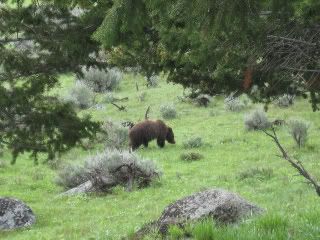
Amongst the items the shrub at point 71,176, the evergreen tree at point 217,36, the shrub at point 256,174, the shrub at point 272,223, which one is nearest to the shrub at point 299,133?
the shrub at point 256,174

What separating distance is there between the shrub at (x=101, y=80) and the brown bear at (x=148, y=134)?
13.9 metres

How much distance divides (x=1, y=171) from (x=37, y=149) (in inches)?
375

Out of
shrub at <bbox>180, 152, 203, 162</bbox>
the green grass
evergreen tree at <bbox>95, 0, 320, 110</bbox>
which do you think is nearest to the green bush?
the green grass

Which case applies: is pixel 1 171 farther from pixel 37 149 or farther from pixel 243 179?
pixel 37 149

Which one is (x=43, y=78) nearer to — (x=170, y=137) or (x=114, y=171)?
(x=114, y=171)

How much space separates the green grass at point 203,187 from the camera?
7324 millimetres

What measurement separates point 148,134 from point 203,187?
23.9ft

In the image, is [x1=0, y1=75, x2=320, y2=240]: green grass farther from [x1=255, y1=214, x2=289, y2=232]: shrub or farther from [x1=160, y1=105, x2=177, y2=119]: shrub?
[x1=160, y1=105, x2=177, y2=119]: shrub

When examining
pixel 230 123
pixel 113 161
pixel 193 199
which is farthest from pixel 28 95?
pixel 230 123

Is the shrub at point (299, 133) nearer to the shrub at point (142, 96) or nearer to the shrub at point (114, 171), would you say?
the shrub at point (114, 171)

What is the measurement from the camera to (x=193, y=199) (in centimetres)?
830

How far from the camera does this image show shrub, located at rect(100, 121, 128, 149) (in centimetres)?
2152

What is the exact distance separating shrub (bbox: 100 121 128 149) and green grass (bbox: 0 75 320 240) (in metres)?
1.02

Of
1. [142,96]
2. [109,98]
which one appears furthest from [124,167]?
[109,98]
